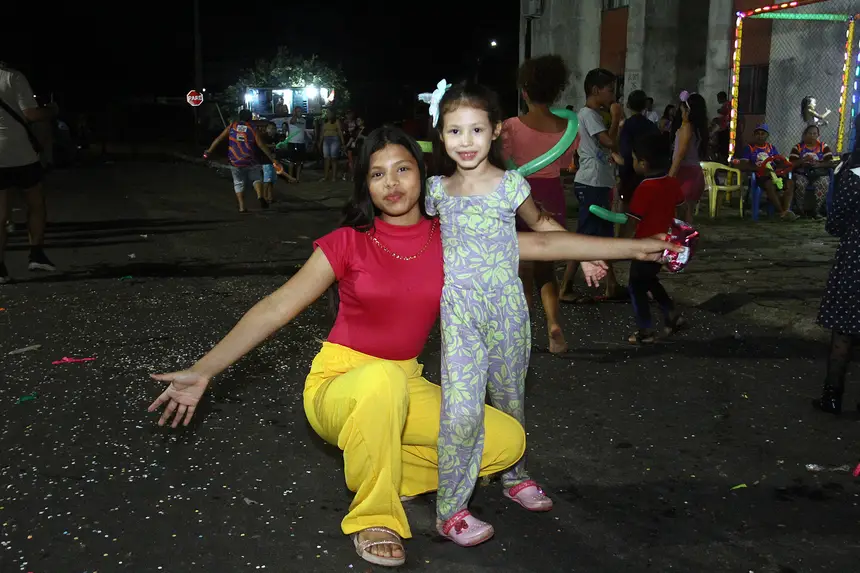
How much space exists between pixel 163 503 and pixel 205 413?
47.0 inches

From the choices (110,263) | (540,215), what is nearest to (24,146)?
(110,263)

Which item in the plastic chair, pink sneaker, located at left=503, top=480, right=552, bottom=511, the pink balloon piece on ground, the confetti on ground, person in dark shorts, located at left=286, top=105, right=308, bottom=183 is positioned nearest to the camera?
pink sneaker, located at left=503, top=480, right=552, bottom=511

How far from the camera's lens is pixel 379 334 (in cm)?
343

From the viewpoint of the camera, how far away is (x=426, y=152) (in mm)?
4016

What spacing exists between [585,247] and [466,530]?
1161mm

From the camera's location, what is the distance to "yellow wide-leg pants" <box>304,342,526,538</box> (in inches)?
125

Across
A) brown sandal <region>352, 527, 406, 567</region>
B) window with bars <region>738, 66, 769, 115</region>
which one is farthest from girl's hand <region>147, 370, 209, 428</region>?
window with bars <region>738, 66, 769, 115</region>

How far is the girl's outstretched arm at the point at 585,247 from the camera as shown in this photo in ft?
11.2

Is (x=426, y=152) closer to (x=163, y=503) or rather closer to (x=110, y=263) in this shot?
(x=163, y=503)

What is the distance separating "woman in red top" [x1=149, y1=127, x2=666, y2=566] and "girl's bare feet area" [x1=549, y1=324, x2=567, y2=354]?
248cm

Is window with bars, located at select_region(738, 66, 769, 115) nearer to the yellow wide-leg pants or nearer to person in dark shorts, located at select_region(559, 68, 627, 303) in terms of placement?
person in dark shorts, located at select_region(559, 68, 627, 303)

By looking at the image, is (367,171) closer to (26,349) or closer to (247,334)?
(247,334)

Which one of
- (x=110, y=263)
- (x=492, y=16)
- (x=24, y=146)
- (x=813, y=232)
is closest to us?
(x=24, y=146)

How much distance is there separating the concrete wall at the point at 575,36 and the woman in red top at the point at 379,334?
23748 millimetres
